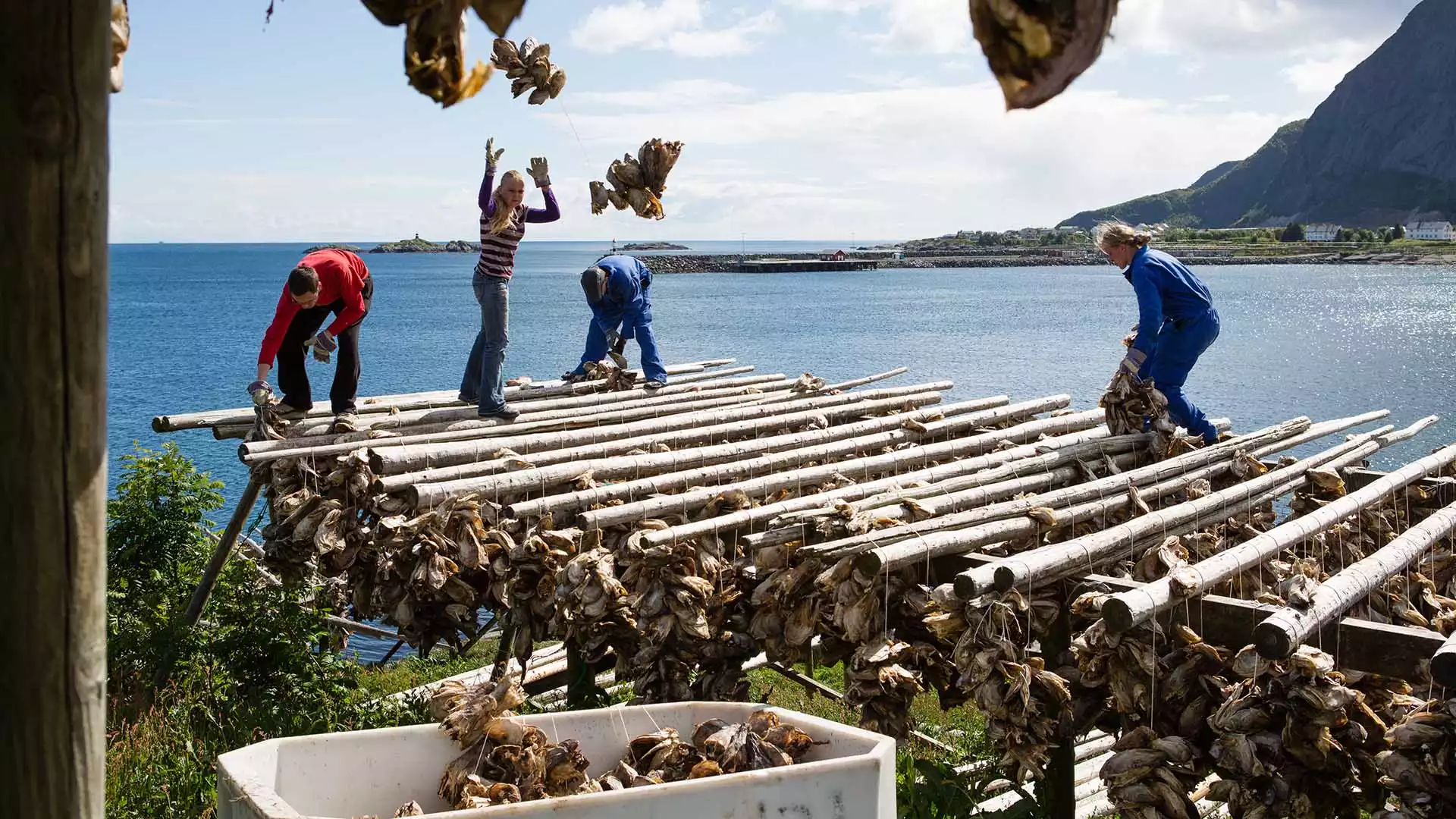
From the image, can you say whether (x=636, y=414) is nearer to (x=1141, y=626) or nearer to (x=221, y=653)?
(x=221, y=653)

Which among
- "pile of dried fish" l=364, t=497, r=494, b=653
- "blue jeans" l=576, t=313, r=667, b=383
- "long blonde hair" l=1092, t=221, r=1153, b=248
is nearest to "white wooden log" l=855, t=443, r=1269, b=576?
"pile of dried fish" l=364, t=497, r=494, b=653

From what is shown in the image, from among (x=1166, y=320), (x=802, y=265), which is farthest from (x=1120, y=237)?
(x=802, y=265)

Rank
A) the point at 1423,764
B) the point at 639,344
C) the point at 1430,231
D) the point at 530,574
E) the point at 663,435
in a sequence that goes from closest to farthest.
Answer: the point at 1423,764, the point at 530,574, the point at 663,435, the point at 639,344, the point at 1430,231

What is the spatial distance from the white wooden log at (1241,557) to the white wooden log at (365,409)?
6486 mm

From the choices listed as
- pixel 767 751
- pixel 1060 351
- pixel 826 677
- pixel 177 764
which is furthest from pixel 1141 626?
pixel 1060 351

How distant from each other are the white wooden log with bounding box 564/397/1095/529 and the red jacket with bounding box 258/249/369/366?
3.48m

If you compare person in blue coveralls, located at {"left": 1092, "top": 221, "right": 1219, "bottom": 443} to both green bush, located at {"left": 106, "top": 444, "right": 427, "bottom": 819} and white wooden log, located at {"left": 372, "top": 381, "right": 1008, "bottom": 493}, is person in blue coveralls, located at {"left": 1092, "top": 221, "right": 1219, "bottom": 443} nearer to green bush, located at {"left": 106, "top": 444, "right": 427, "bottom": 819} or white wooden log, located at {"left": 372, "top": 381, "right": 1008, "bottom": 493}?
white wooden log, located at {"left": 372, "top": 381, "right": 1008, "bottom": 493}

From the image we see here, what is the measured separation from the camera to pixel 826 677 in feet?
42.8

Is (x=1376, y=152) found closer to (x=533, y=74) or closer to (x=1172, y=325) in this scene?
(x=1172, y=325)

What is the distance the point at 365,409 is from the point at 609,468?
129 inches

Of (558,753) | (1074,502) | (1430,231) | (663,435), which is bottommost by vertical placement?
(558,753)

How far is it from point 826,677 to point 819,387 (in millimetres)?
3113

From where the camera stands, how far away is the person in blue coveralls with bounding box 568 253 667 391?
514 inches

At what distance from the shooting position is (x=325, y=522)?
8.10 metres
